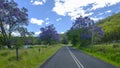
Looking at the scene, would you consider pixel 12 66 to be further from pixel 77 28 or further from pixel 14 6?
pixel 77 28

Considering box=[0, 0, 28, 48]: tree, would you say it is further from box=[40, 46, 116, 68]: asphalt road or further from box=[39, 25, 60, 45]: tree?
box=[39, 25, 60, 45]: tree

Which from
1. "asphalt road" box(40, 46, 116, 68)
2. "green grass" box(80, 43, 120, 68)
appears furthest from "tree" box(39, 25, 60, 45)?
"asphalt road" box(40, 46, 116, 68)

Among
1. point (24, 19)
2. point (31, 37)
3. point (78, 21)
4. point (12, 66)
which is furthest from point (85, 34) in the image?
point (12, 66)

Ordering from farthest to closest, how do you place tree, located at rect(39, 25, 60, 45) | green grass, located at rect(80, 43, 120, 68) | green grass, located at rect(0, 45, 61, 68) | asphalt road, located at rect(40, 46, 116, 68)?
tree, located at rect(39, 25, 60, 45) → green grass, located at rect(80, 43, 120, 68) → asphalt road, located at rect(40, 46, 116, 68) → green grass, located at rect(0, 45, 61, 68)

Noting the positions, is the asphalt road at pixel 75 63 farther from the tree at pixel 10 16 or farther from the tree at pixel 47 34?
the tree at pixel 47 34

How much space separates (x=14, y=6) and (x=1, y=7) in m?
2.59

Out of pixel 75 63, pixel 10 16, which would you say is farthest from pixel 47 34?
pixel 75 63

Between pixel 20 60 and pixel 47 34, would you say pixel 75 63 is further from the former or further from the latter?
pixel 47 34

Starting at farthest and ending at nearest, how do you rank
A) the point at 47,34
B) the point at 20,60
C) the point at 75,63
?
1. the point at 47,34
2. the point at 75,63
3. the point at 20,60

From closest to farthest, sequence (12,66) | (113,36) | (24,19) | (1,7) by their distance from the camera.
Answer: (12,66)
(1,7)
(24,19)
(113,36)

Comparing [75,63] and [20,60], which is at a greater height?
[20,60]

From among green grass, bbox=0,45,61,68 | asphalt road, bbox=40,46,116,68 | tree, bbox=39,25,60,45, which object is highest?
tree, bbox=39,25,60,45

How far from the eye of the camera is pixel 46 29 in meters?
92.9

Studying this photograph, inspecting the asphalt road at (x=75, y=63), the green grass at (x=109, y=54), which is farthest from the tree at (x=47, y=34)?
the asphalt road at (x=75, y=63)
